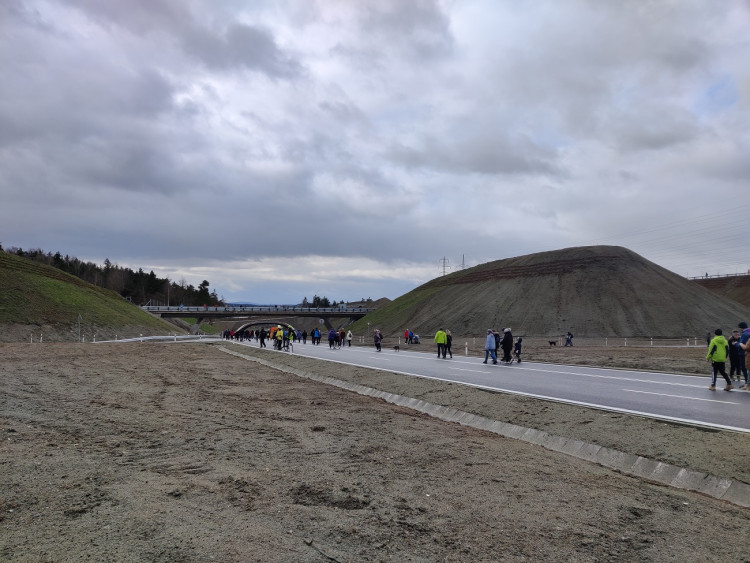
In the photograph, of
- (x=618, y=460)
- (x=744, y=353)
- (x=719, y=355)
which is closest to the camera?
(x=618, y=460)

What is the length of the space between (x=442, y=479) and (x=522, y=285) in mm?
88529

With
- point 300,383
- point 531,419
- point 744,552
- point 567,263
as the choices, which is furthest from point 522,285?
point 744,552

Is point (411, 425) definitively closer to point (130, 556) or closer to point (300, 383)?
point (130, 556)

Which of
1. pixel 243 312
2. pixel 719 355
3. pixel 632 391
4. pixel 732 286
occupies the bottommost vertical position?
pixel 632 391

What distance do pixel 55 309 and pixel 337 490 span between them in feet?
234

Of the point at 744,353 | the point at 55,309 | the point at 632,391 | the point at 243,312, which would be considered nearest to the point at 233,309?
the point at 243,312

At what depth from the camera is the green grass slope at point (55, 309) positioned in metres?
59.3

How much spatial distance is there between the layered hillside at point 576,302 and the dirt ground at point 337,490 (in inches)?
2654

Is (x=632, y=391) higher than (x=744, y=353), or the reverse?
(x=744, y=353)

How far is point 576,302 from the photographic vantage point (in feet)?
266

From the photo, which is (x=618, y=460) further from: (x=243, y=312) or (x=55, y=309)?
(x=243, y=312)

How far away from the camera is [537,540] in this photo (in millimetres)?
4871

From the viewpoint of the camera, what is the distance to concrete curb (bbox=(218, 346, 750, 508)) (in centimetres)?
686

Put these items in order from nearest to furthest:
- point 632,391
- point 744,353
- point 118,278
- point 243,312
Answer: point 632,391
point 744,353
point 243,312
point 118,278
